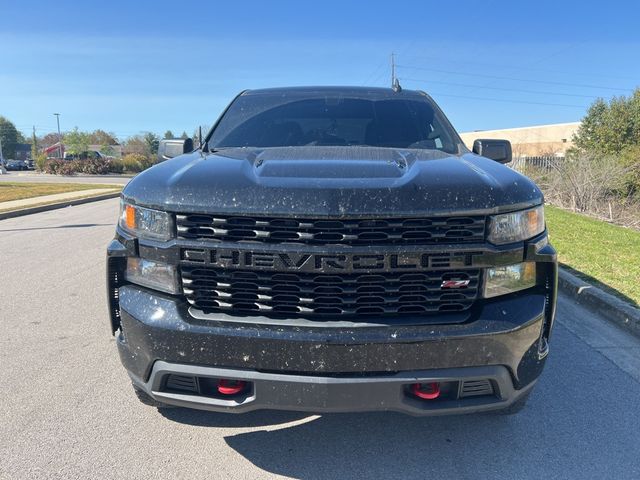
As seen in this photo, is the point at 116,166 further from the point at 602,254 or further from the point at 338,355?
the point at 338,355

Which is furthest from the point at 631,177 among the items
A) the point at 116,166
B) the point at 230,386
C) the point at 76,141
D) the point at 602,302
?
the point at 76,141

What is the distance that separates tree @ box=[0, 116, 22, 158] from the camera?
301 ft

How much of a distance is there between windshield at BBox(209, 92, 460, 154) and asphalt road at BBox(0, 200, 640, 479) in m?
1.72

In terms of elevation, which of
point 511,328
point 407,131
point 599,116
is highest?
point 599,116

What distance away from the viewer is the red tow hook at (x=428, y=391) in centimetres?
225

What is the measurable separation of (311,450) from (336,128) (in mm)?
2204

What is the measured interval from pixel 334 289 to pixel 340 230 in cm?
26

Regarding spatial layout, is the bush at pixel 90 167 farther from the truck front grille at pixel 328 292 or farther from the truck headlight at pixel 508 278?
the truck headlight at pixel 508 278

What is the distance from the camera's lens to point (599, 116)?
86.1 ft

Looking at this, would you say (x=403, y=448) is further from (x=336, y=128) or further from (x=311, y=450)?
(x=336, y=128)

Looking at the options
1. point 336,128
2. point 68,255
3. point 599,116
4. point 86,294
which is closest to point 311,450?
point 336,128

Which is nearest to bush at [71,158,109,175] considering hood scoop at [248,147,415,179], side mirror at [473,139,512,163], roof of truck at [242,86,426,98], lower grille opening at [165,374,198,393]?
roof of truck at [242,86,426,98]

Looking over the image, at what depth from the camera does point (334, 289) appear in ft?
7.30

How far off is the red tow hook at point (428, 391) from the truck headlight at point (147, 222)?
127cm
